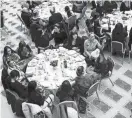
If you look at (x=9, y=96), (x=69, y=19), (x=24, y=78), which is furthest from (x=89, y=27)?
(x=9, y=96)

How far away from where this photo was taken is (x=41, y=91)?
271 inches

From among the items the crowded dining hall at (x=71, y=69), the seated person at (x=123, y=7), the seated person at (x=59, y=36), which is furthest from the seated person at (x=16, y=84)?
the seated person at (x=123, y=7)

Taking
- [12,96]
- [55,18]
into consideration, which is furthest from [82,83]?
[55,18]

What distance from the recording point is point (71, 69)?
7.83m

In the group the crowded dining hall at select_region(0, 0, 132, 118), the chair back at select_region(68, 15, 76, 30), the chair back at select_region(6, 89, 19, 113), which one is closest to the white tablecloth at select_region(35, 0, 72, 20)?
the crowded dining hall at select_region(0, 0, 132, 118)

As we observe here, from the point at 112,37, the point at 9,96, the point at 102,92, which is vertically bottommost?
the point at 102,92

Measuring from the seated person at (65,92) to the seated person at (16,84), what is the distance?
92cm

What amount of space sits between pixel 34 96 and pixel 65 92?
73cm

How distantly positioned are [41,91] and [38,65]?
1.40 meters

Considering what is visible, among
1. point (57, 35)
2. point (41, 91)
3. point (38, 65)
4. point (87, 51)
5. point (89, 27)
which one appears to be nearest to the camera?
point (41, 91)

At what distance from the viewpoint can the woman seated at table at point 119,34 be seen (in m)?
8.82

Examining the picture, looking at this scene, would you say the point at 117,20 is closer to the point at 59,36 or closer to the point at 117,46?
the point at 117,46

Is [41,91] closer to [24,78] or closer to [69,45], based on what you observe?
[24,78]

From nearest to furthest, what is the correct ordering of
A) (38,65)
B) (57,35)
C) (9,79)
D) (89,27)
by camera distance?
(9,79) → (38,65) → (57,35) → (89,27)
